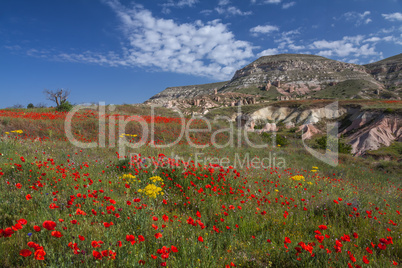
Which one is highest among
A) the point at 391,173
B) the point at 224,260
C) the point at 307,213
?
the point at 224,260

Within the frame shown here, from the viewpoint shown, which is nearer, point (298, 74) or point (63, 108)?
point (63, 108)

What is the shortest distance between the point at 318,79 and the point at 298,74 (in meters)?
18.4

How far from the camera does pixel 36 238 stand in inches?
87.7

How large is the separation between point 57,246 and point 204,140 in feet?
46.4

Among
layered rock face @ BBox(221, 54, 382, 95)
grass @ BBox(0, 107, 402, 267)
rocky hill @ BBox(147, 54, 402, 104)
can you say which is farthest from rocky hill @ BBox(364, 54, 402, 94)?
grass @ BBox(0, 107, 402, 267)

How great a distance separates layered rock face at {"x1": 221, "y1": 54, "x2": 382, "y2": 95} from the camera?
351 feet

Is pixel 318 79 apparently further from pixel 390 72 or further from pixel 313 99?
pixel 313 99

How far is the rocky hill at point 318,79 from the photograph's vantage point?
282ft

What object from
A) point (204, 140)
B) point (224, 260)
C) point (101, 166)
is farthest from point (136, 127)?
point (224, 260)

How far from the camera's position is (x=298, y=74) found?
128000 mm

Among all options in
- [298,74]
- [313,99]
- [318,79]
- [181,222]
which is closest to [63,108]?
[181,222]

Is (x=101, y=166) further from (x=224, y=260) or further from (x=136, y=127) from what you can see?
(x=136, y=127)

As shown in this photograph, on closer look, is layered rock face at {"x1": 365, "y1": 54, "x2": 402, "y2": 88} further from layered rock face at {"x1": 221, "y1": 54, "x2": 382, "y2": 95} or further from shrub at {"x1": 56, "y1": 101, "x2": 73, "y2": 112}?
shrub at {"x1": 56, "y1": 101, "x2": 73, "y2": 112}

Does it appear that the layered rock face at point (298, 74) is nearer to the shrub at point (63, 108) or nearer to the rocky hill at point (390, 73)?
the rocky hill at point (390, 73)
